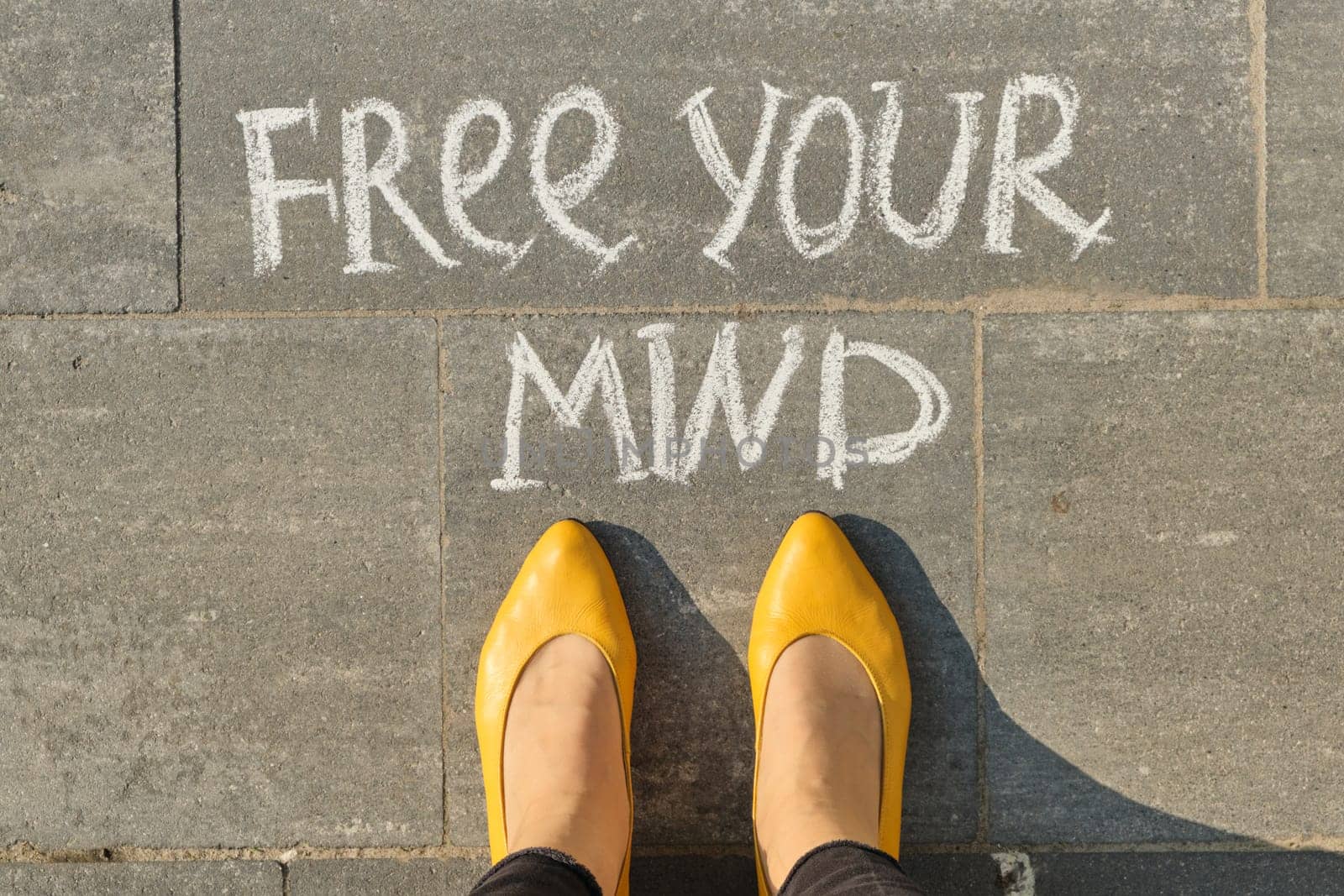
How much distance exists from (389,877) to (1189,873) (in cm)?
213

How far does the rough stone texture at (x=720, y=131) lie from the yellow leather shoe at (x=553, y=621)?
0.66 meters

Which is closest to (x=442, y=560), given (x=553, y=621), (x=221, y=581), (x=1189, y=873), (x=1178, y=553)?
(x=553, y=621)

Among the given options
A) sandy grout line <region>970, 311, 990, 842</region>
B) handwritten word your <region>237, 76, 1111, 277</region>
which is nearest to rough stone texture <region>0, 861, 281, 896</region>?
handwritten word your <region>237, 76, 1111, 277</region>

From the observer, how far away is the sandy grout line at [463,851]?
2311 millimetres

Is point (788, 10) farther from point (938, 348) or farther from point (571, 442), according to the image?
point (571, 442)

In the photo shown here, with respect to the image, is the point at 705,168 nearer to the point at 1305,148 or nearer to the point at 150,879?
the point at 1305,148

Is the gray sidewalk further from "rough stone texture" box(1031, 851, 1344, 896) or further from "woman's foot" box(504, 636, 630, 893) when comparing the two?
"woman's foot" box(504, 636, 630, 893)

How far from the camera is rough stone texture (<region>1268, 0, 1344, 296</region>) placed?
88.5 inches

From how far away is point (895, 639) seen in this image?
90.4 inches

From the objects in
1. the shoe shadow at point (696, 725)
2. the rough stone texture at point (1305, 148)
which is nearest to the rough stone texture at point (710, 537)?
the shoe shadow at point (696, 725)

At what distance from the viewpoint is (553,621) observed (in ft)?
7.58

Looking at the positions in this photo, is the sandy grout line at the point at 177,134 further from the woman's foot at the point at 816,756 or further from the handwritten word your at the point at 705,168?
the woman's foot at the point at 816,756

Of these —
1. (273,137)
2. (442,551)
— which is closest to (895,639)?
(442,551)

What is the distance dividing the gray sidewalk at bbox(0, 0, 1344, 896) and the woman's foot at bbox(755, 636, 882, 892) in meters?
0.13
